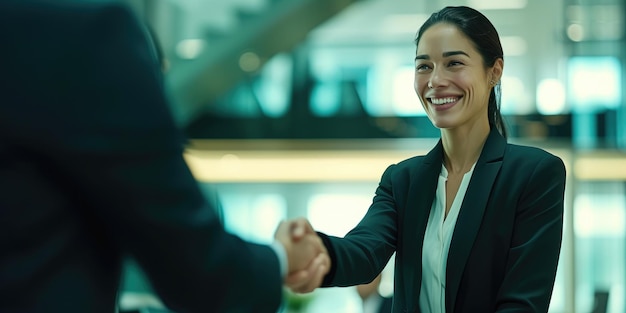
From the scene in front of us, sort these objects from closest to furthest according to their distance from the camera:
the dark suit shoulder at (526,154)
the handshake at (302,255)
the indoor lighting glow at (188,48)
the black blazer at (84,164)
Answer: the black blazer at (84,164) → the handshake at (302,255) → the dark suit shoulder at (526,154) → the indoor lighting glow at (188,48)

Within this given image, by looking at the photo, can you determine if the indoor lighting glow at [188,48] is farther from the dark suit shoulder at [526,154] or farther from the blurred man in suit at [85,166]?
the blurred man in suit at [85,166]

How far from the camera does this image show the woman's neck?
1.86 m

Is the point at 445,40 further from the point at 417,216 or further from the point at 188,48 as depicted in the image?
the point at 188,48

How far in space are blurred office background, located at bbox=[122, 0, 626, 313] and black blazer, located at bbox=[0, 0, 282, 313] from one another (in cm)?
637

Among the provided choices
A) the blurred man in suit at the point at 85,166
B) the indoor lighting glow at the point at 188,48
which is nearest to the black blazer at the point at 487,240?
the blurred man in suit at the point at 85,166

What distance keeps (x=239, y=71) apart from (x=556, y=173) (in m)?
6.41

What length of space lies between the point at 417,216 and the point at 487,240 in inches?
6.6

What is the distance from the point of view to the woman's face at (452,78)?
1.82 metres

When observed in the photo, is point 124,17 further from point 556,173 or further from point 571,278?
point 571,278

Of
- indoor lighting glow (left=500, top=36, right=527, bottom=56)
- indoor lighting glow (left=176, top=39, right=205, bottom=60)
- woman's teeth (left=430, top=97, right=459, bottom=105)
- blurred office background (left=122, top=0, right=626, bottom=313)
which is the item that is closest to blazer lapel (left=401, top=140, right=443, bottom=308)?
woman's teeth (left=430, top=97, right=459, bottom=105)

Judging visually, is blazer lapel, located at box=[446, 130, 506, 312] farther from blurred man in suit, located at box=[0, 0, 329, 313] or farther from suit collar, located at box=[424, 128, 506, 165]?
blurred man in suit, located at box=[0, 0, 329, 313]

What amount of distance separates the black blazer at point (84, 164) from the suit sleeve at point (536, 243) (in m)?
0.82

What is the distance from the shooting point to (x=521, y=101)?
7.54m

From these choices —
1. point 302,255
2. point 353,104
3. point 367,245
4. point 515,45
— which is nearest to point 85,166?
Answer: point 302,255
